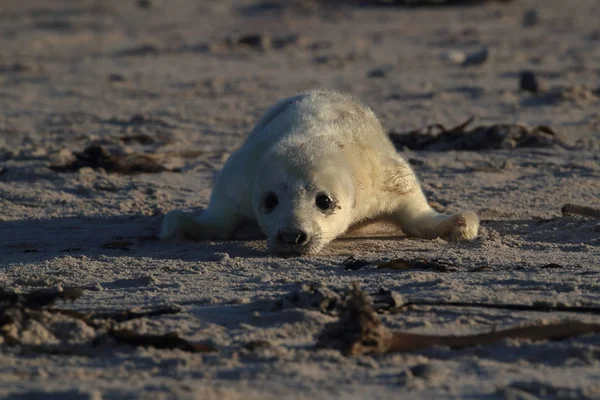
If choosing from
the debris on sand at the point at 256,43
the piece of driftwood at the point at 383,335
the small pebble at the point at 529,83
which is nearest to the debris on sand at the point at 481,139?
the small pebble at the point at 529,83

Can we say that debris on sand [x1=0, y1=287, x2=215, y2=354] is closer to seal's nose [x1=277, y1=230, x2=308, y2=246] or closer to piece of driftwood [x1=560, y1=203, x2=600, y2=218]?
seal's nose [x1=277, y1=230, x2=308, y2=246]

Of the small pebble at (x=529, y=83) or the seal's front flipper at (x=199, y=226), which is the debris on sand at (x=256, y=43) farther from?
the seal's front flipper at (x=199, y=226)

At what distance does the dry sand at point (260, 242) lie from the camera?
373cm

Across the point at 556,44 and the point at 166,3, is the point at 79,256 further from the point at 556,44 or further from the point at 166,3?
the point at 166,3

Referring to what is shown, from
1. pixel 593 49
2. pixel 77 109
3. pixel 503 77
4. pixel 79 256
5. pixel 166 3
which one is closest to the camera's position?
pixel 79 256

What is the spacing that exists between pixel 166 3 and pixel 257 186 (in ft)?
53.7

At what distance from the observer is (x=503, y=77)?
12.9m

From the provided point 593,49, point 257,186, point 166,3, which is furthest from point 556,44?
point 257,186

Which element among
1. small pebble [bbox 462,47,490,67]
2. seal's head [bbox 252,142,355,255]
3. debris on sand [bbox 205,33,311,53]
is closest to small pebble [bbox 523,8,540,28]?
debris on sand [bbox 205,33,311,53]

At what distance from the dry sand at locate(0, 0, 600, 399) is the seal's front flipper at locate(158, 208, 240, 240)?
3.2 inches

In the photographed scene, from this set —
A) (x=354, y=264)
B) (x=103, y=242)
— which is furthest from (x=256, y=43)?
(x=354, y=264)

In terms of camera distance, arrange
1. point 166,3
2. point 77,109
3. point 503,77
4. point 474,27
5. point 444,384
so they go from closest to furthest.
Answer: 1. point 444,384
2. point 77,109
3. point 503,77
4. point 474,27
5. point 166,3

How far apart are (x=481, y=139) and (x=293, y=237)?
12.3 ft

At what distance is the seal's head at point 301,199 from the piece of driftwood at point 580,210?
55.9 inches
